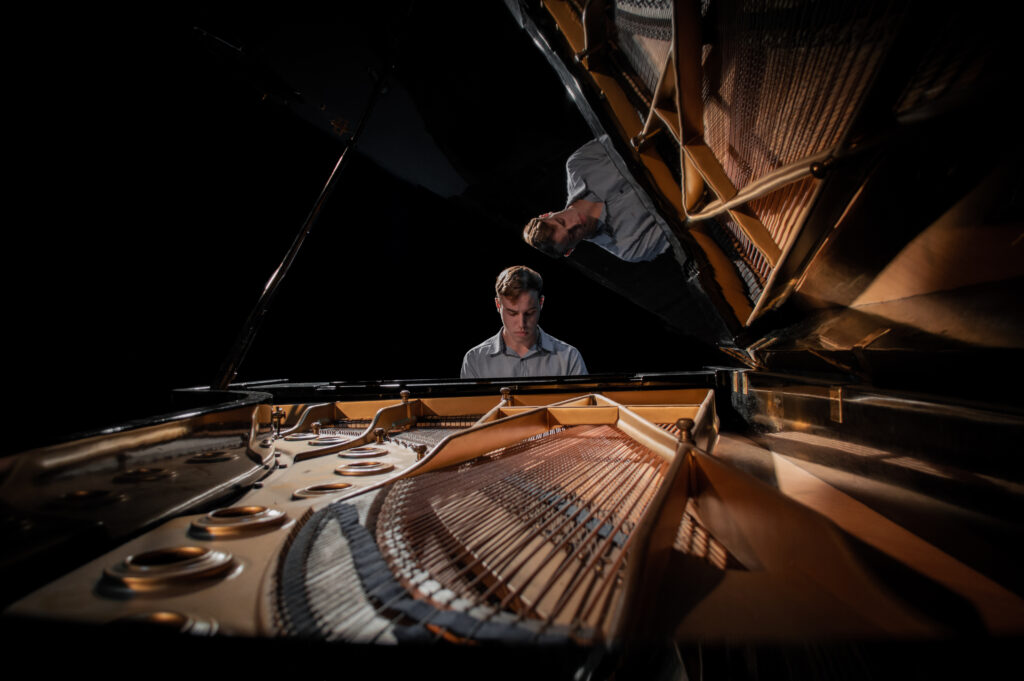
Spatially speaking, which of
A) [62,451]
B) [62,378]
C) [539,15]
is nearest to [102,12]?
[62,378]

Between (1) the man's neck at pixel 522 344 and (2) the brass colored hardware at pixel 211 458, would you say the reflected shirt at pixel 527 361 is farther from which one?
(2) the brass colored hardware at pixel 211 458

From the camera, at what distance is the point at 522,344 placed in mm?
5695

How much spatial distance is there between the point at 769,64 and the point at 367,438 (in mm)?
2193

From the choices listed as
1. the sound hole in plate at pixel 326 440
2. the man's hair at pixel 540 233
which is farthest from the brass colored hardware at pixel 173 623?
the man's hair at pixel 540 233

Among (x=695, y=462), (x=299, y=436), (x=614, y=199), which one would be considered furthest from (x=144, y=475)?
(x=614, y=199)

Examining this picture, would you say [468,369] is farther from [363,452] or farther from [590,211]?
[363,452]

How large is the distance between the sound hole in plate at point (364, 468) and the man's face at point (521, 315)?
3.74m

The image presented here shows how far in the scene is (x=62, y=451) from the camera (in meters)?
0.79

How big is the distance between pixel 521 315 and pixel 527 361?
2.47 ft

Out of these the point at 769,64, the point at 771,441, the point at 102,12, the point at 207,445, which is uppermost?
the point at 102,12

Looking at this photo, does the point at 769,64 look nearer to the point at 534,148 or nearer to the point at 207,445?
the point at 207,445

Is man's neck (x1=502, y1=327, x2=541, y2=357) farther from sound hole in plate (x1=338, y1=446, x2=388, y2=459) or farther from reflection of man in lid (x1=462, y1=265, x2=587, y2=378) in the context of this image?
sound hole in plate (x1=338, y1=446, x2=388, y2=459)

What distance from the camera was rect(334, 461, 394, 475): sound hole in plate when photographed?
1467mm

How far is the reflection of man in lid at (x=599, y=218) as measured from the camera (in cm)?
466
